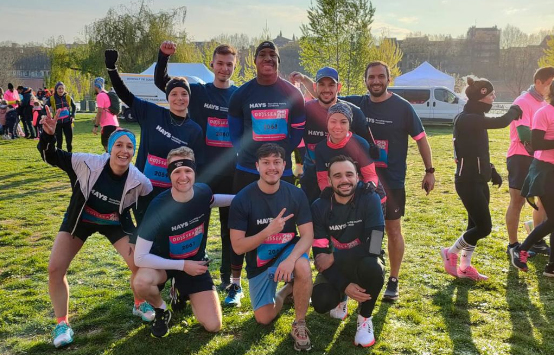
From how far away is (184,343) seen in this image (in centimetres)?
356

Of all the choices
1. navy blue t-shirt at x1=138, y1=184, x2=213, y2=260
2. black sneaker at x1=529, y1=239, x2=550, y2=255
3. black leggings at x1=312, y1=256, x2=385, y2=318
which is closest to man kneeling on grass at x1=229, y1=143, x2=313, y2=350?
black leggings at x1=312, y1=256, x2=385, y2=318

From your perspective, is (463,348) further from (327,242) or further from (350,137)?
(350,137)

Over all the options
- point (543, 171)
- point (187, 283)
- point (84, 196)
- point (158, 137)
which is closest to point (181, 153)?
point (158, 137)

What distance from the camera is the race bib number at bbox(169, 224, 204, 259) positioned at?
150 inches

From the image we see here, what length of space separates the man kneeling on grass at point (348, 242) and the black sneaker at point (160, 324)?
4.09ft

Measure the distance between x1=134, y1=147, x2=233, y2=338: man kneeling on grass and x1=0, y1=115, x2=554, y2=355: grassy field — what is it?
217 millimetres

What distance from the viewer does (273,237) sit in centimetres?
378

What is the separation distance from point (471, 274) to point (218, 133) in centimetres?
314

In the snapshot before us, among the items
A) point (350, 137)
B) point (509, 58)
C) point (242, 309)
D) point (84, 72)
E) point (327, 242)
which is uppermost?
point (509, 58)

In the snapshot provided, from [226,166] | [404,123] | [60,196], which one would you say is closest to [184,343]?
[226,166]

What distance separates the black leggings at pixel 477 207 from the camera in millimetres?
4605

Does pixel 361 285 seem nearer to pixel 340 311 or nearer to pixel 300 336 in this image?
pixel 340 311

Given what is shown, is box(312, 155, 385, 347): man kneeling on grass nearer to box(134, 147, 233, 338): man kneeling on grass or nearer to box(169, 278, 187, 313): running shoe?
box(134, 147, 233, 338): man kneeling on grass

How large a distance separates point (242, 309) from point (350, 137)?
1918 mm
